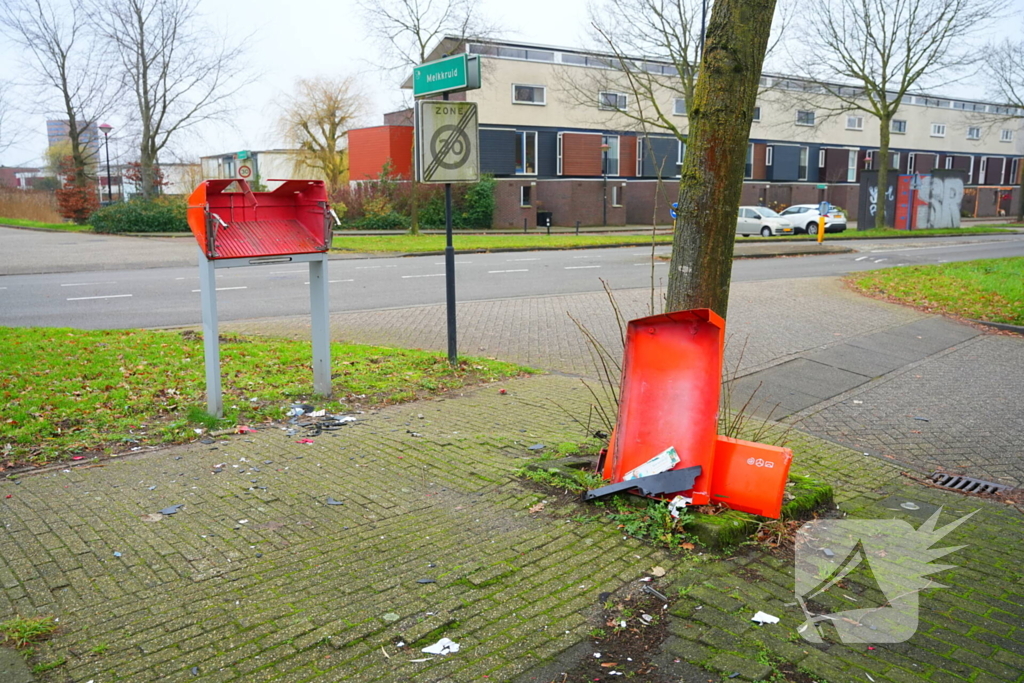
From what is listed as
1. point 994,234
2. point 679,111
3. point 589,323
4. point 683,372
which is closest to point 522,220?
point 679,111

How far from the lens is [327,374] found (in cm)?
671

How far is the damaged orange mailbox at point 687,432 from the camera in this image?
409cm

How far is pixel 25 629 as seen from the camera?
310 cm

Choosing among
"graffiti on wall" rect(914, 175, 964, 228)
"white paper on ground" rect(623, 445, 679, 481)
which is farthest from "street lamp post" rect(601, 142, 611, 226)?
"white paper on ground" rect(623, 445, 679, 481)

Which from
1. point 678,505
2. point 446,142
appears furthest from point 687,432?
point 446,142

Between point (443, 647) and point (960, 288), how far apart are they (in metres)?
14.6

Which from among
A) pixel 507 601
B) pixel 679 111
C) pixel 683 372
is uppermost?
pixel 679 111

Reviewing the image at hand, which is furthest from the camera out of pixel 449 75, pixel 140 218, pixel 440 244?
pixel 140 218

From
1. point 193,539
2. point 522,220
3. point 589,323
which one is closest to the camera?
point 193,539

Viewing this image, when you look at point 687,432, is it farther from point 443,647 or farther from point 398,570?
point 443,647

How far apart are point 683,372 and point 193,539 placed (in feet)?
8.32

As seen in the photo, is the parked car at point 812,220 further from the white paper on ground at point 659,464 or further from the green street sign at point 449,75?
the white paper on ground at point 659,464

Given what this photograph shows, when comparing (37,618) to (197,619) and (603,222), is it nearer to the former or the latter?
(197,619)

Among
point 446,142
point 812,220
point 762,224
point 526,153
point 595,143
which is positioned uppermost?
point 595,143
